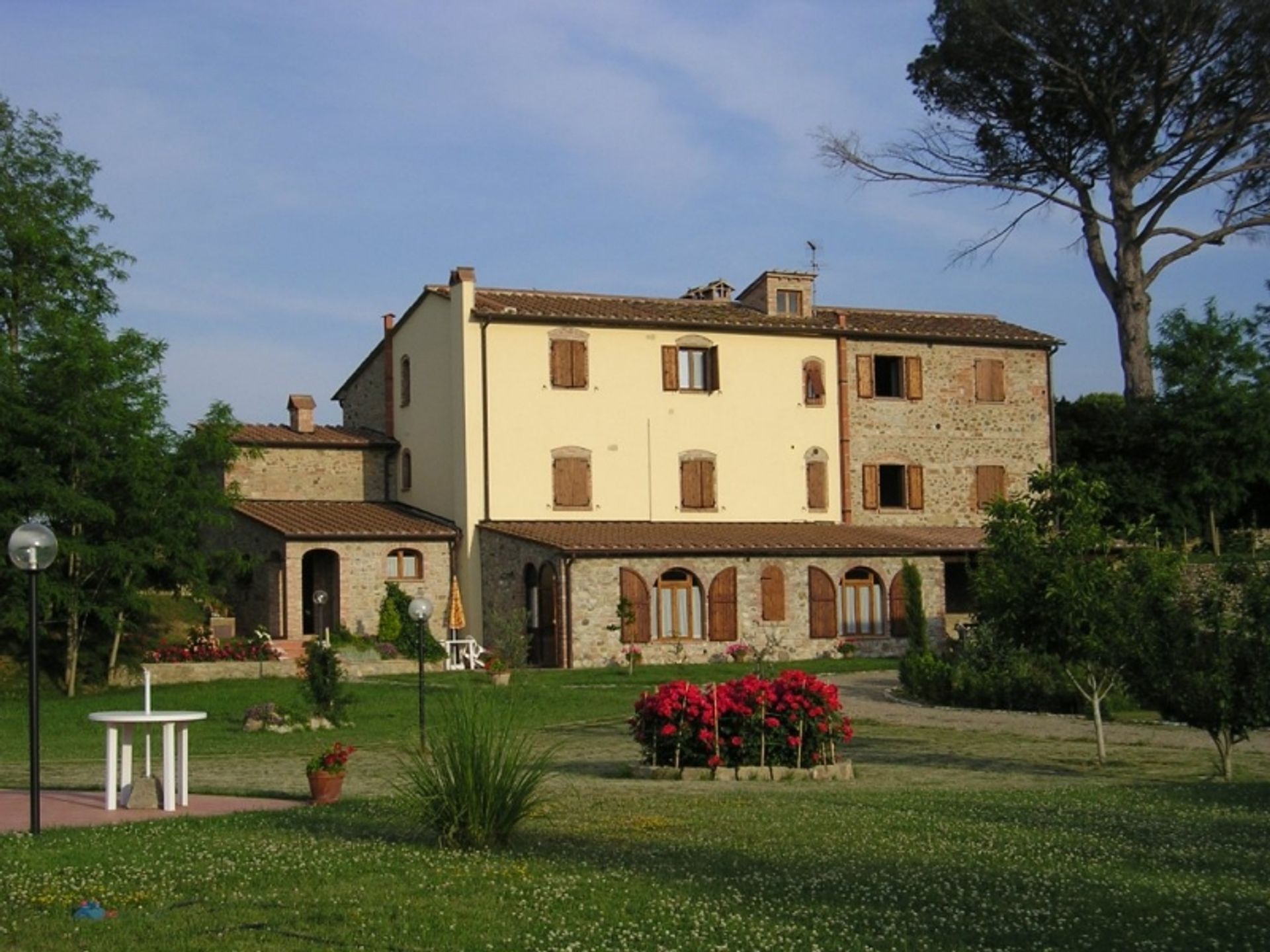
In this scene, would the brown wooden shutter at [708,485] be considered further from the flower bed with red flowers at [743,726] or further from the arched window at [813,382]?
the flower bed with red flowers at [743,726]

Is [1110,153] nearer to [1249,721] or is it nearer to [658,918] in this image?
[1249,721]

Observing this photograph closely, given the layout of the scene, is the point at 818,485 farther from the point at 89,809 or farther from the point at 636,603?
the point at 89,809

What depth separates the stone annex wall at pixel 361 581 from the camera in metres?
30.6

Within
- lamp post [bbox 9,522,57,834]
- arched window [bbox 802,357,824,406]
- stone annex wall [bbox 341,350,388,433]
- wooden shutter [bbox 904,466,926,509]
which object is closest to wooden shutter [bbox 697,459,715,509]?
arched window [bbox 802,357,824,406]

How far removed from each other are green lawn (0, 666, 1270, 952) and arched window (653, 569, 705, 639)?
17207mm

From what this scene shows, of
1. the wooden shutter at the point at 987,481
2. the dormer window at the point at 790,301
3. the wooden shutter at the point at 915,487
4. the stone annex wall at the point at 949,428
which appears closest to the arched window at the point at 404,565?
the stone annex wall at the point at 949,428

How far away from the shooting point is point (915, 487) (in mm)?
36719

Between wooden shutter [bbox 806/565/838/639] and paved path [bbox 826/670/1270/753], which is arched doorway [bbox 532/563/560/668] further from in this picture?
paved path [bbox 826/670/1270/753]

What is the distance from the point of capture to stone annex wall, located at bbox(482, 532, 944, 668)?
98.7ft

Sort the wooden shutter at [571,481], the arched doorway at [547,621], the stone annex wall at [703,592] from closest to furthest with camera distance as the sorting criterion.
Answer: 1. the stone annex wall at [703,592]
2. the arched doorway at [547,621]
3. the wooden shutter at [571,481]

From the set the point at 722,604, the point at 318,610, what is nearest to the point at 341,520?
the point at 318,610

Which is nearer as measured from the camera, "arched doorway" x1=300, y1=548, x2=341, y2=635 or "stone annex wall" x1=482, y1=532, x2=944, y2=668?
"stone annex wall" x1=482, y1=532, x2=944, y2=668

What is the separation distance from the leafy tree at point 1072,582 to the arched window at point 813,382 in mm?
19412

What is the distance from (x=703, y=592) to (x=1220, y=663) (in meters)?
18.0
